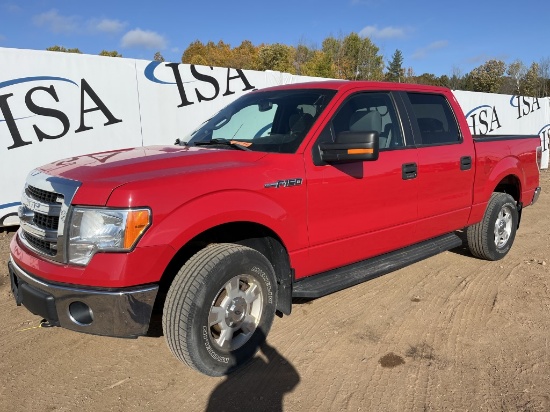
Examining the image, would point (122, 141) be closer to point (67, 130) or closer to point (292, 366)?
point (67, 130)

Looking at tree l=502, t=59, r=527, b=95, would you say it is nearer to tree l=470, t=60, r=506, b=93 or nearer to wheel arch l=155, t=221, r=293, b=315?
tree l=470, t=60, r=506, b=93

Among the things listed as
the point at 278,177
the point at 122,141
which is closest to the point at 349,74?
the point at 122,141

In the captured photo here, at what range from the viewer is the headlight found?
99.8 inches

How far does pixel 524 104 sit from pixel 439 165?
13.3 metres

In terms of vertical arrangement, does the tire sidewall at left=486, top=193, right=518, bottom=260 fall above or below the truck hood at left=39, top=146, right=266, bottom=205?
below

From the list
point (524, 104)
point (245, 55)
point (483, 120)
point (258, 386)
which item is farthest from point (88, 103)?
point (245, 55)

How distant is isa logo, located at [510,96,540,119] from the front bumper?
50.6 ft

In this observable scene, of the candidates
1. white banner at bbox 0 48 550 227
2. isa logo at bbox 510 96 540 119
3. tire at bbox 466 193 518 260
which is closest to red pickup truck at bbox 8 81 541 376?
tire at bbox 466 193 518 260

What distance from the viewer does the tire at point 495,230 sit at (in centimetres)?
514

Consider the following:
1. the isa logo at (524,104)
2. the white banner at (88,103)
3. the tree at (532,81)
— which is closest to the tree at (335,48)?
the tree at (532,81)

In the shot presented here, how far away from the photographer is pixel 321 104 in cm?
364

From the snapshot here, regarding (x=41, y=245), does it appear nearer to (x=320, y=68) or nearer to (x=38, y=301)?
(x=38, y=301)

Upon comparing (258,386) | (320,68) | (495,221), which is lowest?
(258,386)

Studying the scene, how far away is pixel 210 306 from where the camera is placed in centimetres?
282
